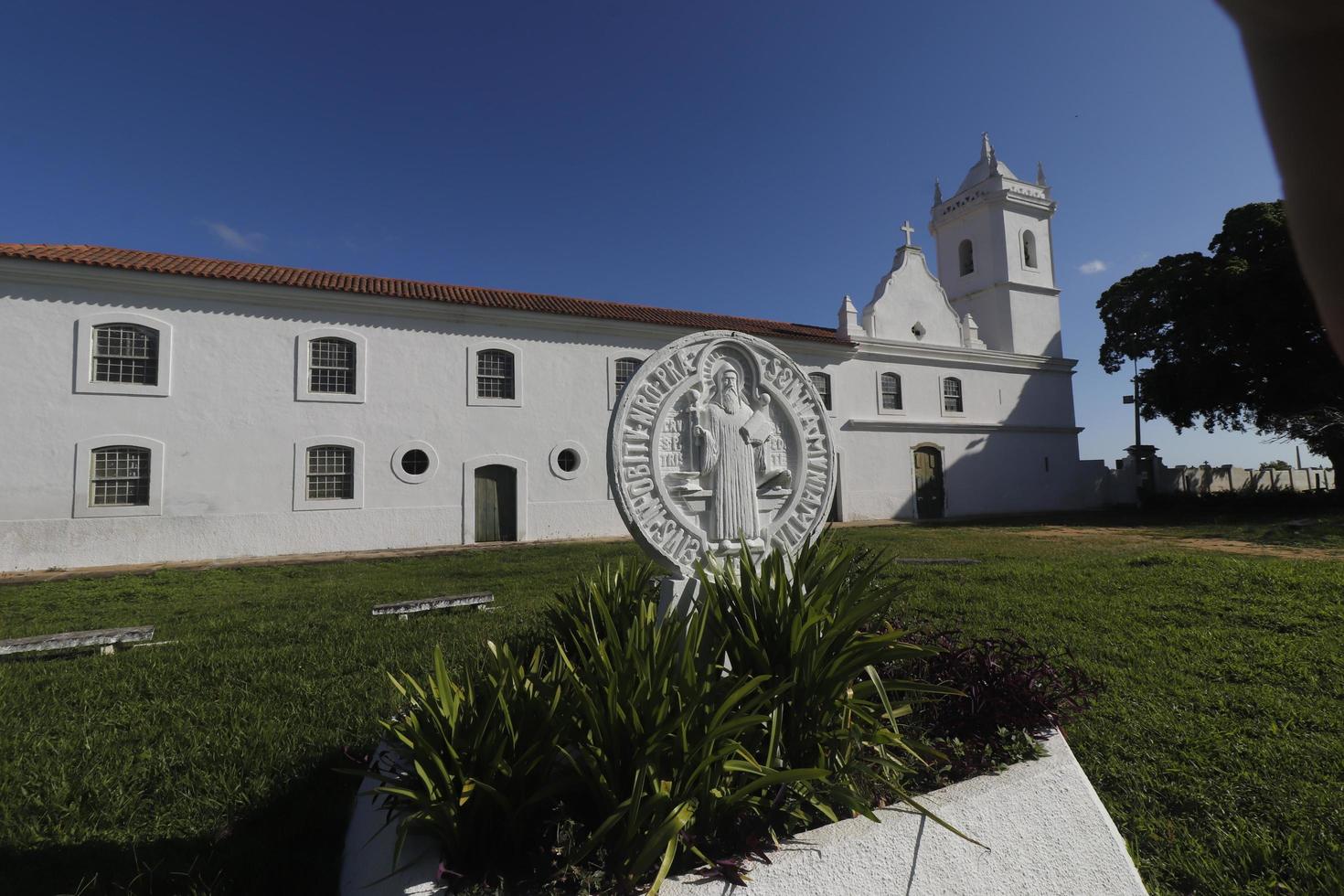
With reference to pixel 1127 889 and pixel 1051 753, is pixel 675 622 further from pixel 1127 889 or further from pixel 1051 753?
pixel 1127 889

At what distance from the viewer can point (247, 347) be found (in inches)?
496

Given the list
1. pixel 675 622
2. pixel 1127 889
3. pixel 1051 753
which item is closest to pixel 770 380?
pixel 675 622

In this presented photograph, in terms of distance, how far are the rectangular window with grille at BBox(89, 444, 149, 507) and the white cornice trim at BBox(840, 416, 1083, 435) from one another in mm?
16300

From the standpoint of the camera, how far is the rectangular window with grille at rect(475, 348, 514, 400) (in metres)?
14.6

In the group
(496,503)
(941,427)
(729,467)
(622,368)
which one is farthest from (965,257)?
(729,467)

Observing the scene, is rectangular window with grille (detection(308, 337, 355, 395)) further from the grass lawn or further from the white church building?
the grass lawn

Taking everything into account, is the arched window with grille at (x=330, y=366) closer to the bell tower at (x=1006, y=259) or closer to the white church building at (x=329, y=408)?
the white church building at (x=329, y=408)

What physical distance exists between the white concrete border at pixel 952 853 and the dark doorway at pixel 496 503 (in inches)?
489

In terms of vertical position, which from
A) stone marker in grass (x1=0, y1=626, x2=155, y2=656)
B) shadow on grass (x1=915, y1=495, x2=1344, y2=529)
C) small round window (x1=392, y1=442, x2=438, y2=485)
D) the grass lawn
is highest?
small round window (x1=392, y1=442, x2=438, y2=485)

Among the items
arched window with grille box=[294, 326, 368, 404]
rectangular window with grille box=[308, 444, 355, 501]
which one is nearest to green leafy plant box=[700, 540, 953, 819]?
rectangular window with grille box=[308, 444, 355, 501]

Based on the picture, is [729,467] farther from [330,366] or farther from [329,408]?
[330,366]

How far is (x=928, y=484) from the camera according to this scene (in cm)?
1959

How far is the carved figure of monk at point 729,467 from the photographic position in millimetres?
3447

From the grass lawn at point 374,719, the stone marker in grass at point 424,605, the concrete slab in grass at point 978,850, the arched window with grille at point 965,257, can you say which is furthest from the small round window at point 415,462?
the arched window with grille at point 965,257
